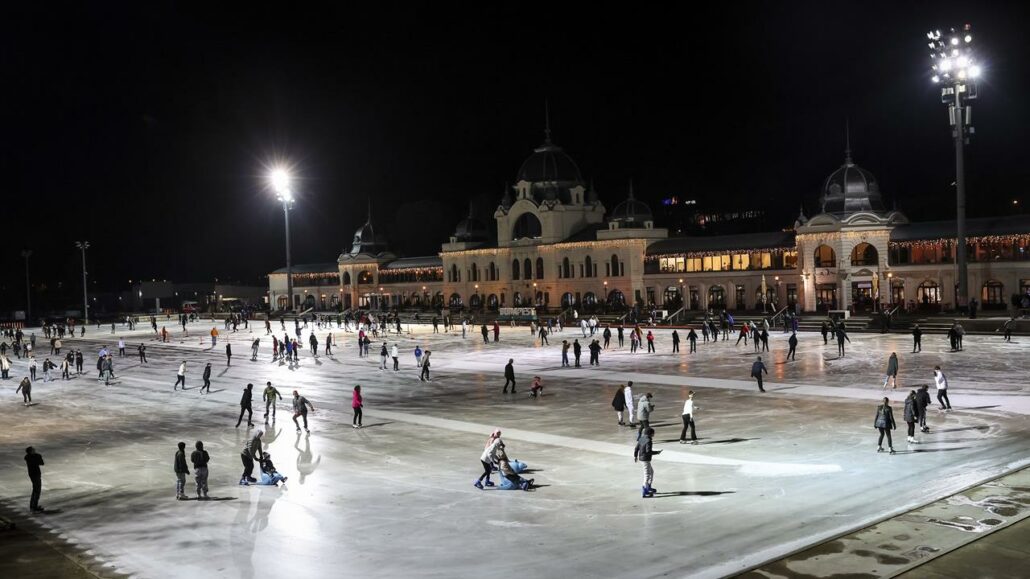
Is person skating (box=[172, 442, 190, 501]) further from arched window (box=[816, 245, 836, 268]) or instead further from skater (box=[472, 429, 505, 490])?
arched window (box=[816, 245, 836, 268])

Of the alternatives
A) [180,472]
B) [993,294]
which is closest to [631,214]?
[993,294]

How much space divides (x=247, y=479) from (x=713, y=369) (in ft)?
76.8

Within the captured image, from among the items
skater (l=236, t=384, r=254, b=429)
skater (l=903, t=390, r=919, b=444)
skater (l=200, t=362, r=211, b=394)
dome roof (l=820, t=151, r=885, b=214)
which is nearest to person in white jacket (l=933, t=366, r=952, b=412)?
skater (l=903, t=390, r=919, b=444)

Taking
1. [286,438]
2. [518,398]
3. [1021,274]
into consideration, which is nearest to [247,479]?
[286,438]

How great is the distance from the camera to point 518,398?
99.5ft

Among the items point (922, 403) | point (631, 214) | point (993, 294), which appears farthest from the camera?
point (631, 214)

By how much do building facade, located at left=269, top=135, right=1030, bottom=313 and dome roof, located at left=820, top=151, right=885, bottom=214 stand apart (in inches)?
3.8

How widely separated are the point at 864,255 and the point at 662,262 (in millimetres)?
20069

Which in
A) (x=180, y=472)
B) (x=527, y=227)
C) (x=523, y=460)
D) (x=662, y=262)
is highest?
(x=527, y=227)

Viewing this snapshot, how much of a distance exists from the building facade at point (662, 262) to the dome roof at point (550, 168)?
135 mm

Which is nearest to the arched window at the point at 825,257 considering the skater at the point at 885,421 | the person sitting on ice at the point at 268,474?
the skater at the point at 885,421

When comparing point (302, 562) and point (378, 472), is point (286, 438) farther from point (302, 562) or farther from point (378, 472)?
point (302, 562)

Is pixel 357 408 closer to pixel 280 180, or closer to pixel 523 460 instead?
pixel 523 460

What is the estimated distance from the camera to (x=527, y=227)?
3782 inches
